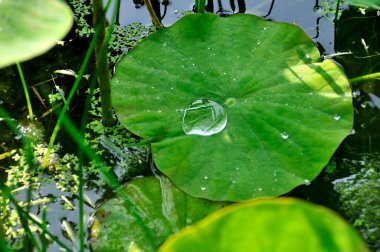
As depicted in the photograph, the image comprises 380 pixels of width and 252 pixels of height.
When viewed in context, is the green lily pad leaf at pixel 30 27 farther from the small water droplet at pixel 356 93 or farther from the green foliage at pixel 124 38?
the small water droplet at pixel 356 93

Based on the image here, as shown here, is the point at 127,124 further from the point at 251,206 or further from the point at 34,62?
the point at 251,206

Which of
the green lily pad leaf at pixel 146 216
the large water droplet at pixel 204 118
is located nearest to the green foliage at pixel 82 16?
the large water droplet at pixel 204 118

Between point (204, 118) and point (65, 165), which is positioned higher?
point (204, 118)

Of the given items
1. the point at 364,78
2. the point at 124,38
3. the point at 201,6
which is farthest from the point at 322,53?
the point at 124,38

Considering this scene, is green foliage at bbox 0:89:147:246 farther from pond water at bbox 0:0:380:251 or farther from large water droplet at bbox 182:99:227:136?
large water droplet at bbox 182:99:227:136

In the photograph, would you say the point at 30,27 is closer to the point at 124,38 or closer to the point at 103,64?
the point at 103,64

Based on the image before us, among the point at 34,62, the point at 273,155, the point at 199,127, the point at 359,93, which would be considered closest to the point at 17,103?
the point at 34,62
